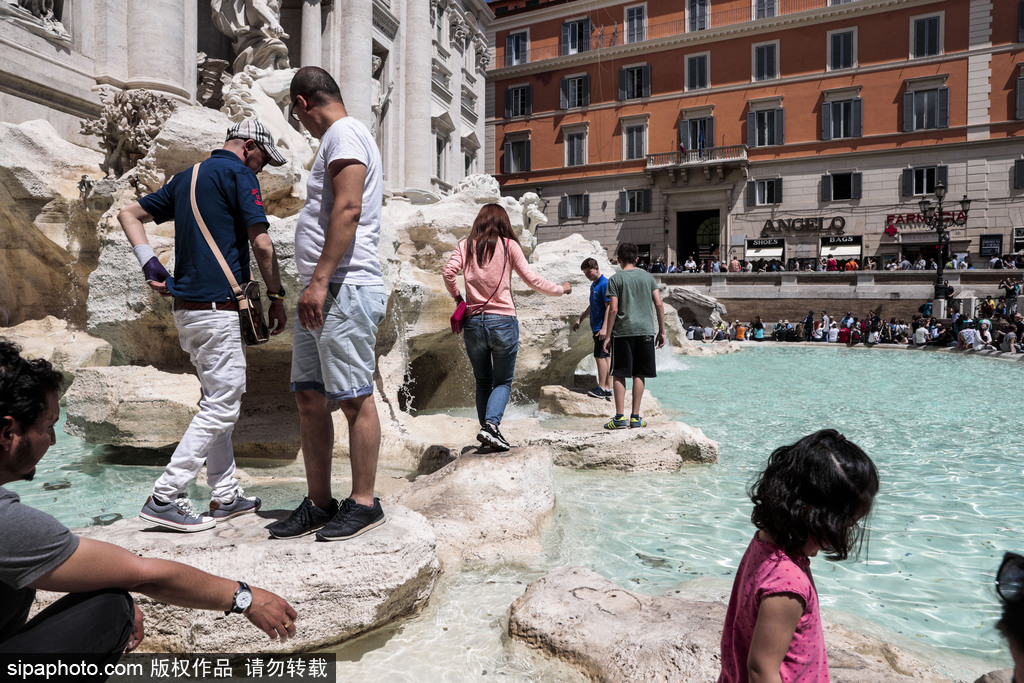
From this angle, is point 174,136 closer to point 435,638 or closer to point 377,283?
point 377,283

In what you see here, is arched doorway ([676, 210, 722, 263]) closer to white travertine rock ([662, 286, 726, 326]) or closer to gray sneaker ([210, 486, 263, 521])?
white travertine rock ([662, 286, 726, 326])

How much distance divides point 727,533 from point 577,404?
3625mm

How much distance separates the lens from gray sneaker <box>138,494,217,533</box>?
2.62 metres

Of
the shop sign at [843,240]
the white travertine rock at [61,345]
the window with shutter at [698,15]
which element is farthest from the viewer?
the window with shutter at [698,15]

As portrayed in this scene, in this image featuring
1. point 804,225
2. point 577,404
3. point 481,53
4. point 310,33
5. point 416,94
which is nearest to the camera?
point 577,404

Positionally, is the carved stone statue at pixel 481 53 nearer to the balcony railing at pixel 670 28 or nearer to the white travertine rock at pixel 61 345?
the balcony railing at pixel 670 28

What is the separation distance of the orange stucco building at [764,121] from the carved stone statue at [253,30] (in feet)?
74.3

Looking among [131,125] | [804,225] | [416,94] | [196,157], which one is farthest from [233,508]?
[804,225]

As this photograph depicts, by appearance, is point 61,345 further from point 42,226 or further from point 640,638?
point 640,638

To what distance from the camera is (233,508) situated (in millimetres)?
2924

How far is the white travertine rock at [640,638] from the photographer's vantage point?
7.28 feet

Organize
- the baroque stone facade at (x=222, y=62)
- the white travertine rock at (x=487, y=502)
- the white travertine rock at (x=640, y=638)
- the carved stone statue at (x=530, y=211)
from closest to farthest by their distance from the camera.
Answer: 1. the white travertine rock at (x=640, y=638)
2. the white travertine rock at (x=487, y=502)
3. the baroque stone facade at (x=222, y=62)
4. the carved stone statue at (x=530, y=211)

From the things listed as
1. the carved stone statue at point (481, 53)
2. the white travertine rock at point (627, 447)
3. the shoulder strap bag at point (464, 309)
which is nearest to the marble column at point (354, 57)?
the carved stone statue at point (481, 53)

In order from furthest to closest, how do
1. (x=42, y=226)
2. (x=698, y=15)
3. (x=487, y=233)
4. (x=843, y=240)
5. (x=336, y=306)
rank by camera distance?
(x=698, y=15)
(x=843, y=240)
(x=42, y=226)
(x=487, y=233)
(x=336, y=306)
